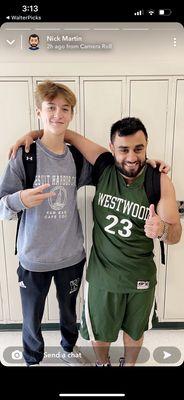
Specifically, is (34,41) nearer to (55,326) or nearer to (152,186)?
(152,186)

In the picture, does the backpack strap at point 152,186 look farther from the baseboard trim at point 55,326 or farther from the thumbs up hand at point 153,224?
the baseboard trim at point 55,326

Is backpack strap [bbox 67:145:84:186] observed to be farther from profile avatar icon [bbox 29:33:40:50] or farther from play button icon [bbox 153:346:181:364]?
play button icon [bbox 153:346:181:364]

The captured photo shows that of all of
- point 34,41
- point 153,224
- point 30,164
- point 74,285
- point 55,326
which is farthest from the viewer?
point 55,326

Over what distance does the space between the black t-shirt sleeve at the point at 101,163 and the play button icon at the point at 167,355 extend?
472mm

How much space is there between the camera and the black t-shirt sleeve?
3.03 feet

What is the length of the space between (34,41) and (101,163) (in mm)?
381

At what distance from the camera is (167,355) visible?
28.5 inches

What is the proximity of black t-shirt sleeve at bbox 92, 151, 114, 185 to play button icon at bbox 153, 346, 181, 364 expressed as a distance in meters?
0.47

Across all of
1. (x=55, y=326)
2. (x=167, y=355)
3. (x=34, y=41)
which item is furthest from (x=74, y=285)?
(x=34, y=41)
